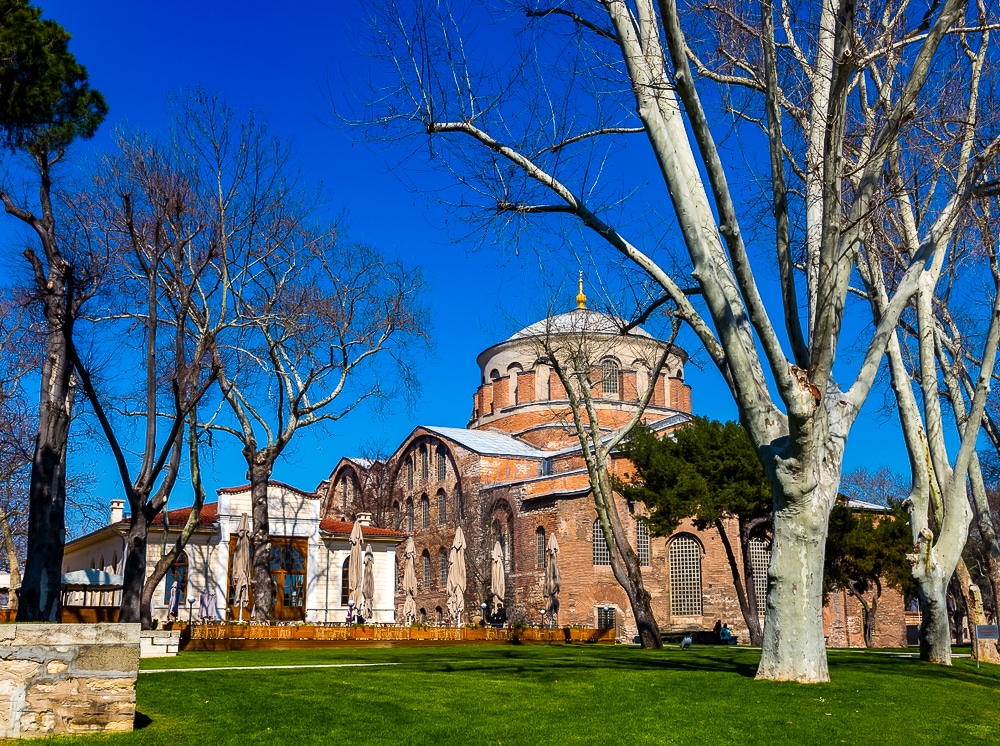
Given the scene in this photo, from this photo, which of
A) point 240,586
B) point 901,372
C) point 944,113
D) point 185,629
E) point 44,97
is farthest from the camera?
point 240,586

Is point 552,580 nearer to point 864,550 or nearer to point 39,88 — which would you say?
point 864,550

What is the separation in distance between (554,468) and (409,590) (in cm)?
1662

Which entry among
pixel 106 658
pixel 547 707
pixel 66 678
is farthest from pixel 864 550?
pixel 66 678

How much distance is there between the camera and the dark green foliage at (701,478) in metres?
27.9

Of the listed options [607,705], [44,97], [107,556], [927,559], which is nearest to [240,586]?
[107,556]

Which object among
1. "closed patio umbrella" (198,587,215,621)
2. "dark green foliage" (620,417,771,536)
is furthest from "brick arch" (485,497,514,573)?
"closed patio umbrella" (198,587,215,621)

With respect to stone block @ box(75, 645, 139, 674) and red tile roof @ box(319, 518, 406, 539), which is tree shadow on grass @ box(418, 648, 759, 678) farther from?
red tile roof @ box(319, 518, 406, 539)

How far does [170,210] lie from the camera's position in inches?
624

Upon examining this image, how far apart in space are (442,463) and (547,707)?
3906cm

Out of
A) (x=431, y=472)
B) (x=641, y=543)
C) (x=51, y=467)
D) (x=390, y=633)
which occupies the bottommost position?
(x=390, y=633)

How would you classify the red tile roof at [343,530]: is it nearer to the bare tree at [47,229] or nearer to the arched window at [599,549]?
the arched window at [599,549]

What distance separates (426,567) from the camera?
156ft

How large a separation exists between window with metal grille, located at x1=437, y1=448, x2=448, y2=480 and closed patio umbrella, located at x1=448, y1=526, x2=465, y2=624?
1795cm

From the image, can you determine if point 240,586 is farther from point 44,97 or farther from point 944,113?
point 944,113
